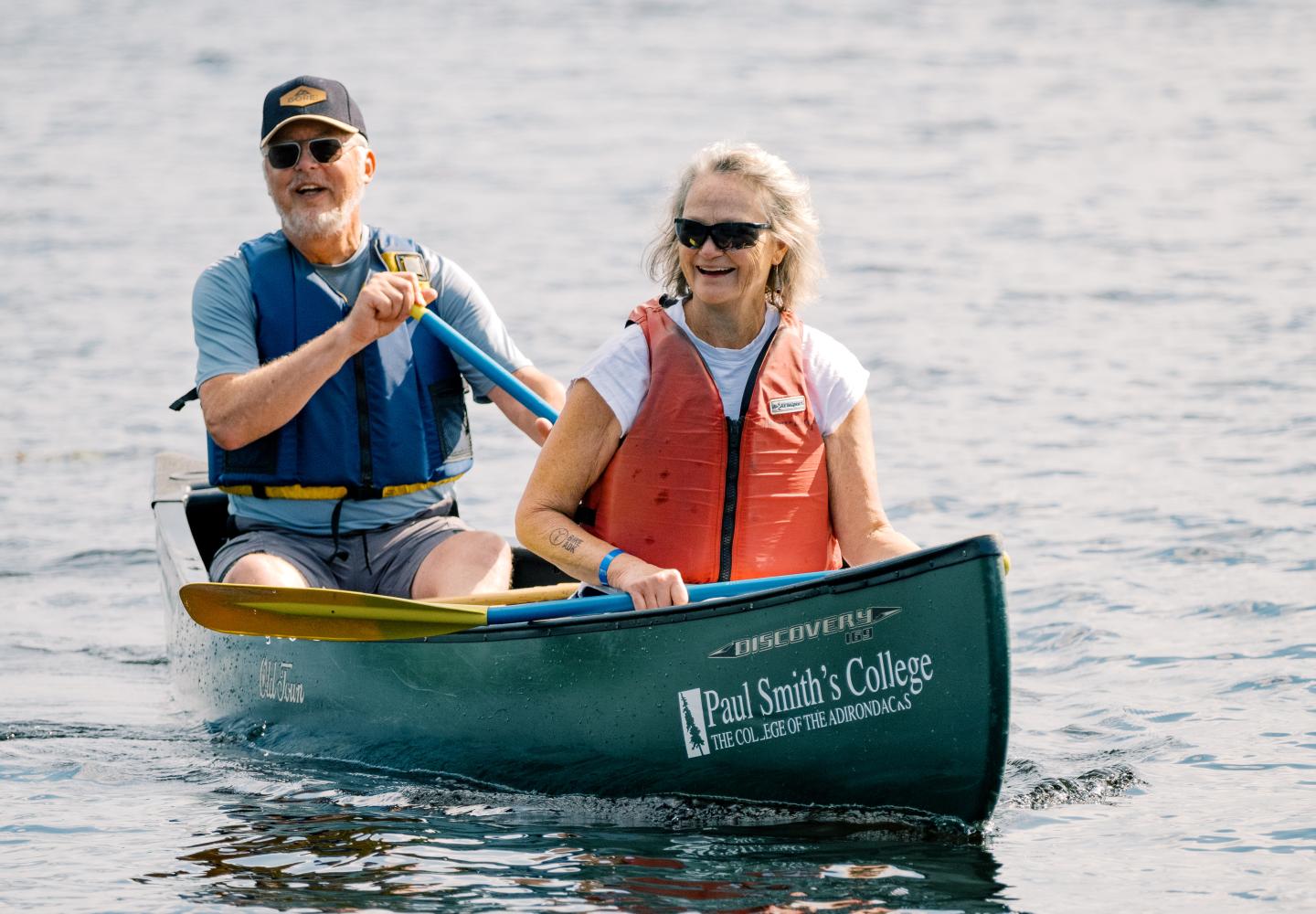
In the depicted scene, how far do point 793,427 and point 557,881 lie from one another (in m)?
1.08

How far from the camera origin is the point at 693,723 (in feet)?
13.4

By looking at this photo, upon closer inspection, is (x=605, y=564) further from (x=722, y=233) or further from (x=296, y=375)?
(x=296, y=375)

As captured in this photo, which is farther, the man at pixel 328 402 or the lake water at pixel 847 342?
the man at pixel 328 402

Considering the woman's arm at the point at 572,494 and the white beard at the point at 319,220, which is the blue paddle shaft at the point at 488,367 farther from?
the woman's arm at the point at 572,494

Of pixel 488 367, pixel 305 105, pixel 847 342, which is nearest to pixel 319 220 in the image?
pixel 305 105

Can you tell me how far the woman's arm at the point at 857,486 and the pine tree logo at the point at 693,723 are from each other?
1.57 feet

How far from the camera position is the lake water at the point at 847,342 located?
13.4 ft

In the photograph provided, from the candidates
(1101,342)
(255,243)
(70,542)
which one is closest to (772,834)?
(255,243)

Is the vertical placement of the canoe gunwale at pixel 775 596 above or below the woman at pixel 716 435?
below

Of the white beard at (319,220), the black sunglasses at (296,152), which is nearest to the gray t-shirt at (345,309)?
the white beard at (319,220)

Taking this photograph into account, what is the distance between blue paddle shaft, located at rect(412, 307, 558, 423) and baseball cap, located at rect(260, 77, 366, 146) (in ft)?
1.76

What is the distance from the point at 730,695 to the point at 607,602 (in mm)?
353

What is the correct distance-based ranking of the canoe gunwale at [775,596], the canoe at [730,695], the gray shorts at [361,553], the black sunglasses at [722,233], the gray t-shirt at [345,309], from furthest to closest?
the gray shorts at [361,553], the gray t-shirt at [345,309], the black sunglasses at [722,233], the canoe at [730,695], the canoe gunwale at [775,596]

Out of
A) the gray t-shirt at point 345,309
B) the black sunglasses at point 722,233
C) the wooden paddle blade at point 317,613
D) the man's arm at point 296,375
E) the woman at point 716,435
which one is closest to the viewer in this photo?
the black sunglasses at point 722,233
